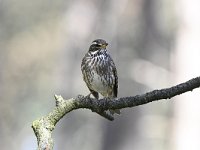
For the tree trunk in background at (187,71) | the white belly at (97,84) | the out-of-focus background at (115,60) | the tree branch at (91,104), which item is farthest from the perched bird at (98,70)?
the tree trunk in background at (187,71)

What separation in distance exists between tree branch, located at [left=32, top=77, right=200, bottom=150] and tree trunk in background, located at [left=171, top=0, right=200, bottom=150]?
8.68m

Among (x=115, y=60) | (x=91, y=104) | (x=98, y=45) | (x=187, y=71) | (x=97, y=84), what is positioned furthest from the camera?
(x=115, y=60)

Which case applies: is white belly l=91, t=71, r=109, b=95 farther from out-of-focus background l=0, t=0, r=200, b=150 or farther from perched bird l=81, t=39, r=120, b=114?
out-of-focus background l=0, t=0, r=200, b=150

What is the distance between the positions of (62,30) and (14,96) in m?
4.48

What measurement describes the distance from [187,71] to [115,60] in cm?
329

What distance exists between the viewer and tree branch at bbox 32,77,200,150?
385 centimetres

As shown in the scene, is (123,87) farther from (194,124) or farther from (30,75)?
(30,75)

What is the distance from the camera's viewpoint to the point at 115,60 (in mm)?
16422

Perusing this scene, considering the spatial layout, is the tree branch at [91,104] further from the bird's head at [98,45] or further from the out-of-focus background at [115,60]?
the out-of-focus background at [115,60]

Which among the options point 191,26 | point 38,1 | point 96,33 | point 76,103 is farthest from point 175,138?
point 38,1

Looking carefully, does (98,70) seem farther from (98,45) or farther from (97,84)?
(98,45)

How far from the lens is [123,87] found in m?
15.9

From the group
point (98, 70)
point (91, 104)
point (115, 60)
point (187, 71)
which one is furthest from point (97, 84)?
point (115, 60)

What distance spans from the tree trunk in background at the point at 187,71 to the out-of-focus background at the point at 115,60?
2 cm
